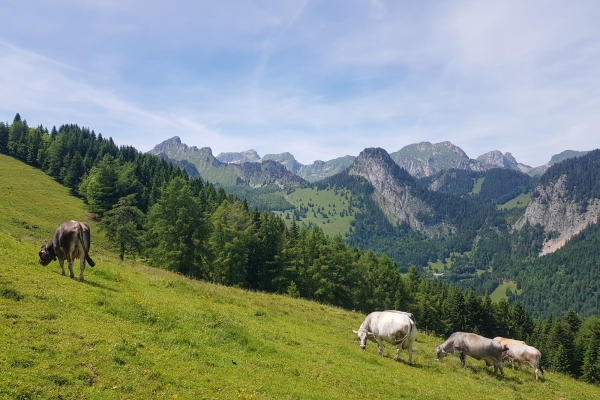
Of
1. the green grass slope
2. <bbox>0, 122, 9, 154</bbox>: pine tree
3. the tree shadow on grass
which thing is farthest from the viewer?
<bbox>0, 122, 9, 154</bbox>: pine tree

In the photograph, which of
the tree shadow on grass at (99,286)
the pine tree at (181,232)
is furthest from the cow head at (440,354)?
the pine tree at (181,232)

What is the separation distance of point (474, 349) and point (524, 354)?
25.2 ft

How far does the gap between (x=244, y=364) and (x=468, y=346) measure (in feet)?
61.0

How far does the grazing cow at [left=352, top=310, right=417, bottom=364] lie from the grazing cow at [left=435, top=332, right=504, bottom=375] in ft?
16.6

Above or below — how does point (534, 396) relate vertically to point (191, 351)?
below

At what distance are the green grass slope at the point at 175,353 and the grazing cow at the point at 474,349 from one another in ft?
2.77

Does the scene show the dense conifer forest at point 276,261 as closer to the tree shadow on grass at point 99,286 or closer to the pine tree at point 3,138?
the tree shadow on grass at point 99,286

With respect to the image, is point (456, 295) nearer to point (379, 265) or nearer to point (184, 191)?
point (379, 265)

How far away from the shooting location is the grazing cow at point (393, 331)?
21344 mm

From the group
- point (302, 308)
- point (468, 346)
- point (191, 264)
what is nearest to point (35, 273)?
point (302, 308)

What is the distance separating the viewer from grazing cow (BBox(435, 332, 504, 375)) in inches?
971

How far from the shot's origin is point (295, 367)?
1500 centimetres

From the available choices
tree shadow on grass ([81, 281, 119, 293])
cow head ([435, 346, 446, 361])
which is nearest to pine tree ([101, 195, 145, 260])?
tree shadow on grass ([81, 281, 119, 293])

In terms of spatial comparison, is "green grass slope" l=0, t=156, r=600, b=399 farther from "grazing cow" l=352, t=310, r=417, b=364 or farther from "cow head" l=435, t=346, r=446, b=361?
"grazing cow" l=352, t=310, r=417, b=364
